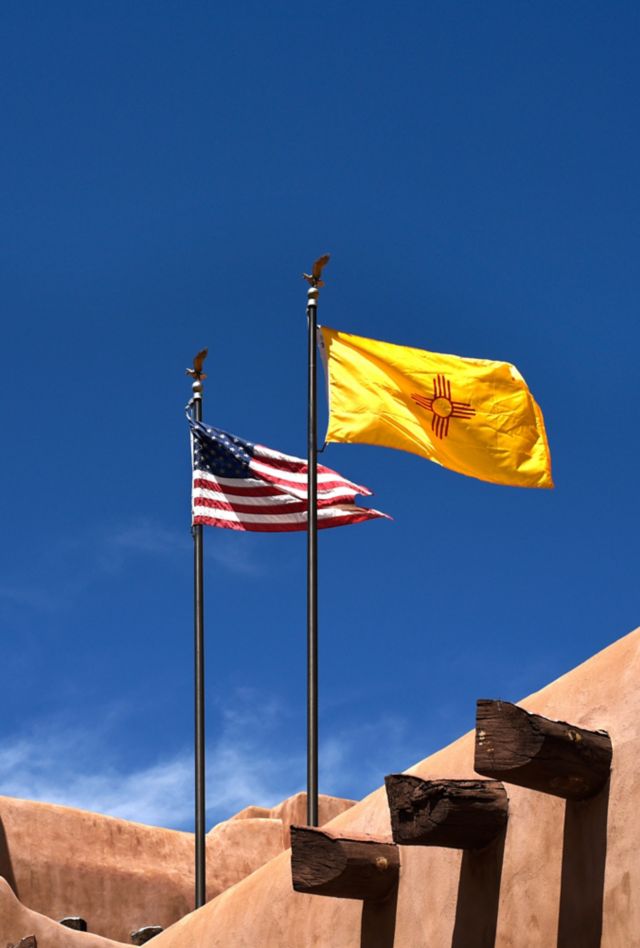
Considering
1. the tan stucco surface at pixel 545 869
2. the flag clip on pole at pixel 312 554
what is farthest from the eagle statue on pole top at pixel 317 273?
the tan stucco surface at pixel 545 869

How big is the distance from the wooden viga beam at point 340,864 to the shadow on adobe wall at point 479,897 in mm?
602

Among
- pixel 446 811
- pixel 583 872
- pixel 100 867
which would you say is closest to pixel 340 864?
pixel 446 811

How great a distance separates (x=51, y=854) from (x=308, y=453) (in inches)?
389

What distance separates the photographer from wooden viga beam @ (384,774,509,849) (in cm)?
842

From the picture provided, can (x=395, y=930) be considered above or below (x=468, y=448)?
below

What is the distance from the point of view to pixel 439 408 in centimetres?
1501

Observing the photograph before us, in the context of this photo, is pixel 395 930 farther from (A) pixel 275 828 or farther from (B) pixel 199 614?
(A) pixel 275 828

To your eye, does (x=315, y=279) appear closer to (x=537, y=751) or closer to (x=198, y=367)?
(x=198, y=367)

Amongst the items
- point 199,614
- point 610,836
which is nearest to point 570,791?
point 610,836

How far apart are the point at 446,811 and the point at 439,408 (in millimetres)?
7052

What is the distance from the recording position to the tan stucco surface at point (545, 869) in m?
8.03

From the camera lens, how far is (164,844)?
23.5 meters

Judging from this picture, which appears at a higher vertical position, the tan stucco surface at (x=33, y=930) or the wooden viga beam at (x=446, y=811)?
the wooden viga beam at (x=446, y=811)

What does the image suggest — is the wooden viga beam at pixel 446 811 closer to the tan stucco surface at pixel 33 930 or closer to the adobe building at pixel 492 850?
the adobe building at pixel 492 850
